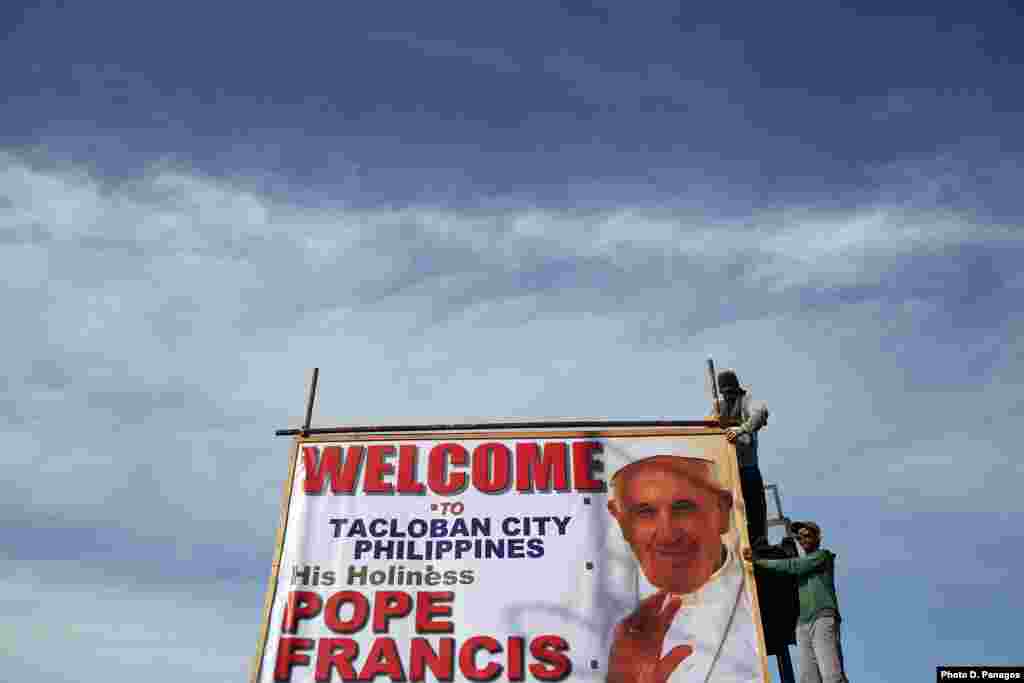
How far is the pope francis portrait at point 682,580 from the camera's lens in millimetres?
9203

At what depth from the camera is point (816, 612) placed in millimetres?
9227

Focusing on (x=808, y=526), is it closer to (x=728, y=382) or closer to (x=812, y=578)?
(x=812, y=578)

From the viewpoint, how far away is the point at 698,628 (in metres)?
9.48

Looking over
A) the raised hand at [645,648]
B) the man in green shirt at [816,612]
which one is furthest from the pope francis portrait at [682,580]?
the man in green shirt at [816,612]

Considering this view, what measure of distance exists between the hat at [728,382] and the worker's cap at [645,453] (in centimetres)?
110

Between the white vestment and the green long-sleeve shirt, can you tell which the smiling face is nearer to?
the white vestment

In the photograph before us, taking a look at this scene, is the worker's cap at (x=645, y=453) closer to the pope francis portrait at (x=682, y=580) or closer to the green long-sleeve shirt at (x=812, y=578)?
the pope francis portrait at (x=682, y=580)

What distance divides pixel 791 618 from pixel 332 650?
20.6ft

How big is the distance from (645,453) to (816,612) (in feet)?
10.0

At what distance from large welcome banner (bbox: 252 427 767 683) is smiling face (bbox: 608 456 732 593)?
20 mm

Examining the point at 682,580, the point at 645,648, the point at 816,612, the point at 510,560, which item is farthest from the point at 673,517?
the point at 510,560

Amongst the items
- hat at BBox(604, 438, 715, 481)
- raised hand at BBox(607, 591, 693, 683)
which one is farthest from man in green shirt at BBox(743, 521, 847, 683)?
hat at BBox(604, 438, 715, 481)

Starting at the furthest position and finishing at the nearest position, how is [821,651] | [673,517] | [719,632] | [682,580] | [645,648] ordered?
[673,517] → [682,580] → [719,632] → [645,648] → [821,651]

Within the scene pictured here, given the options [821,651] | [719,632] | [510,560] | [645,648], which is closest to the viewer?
[821,651]
